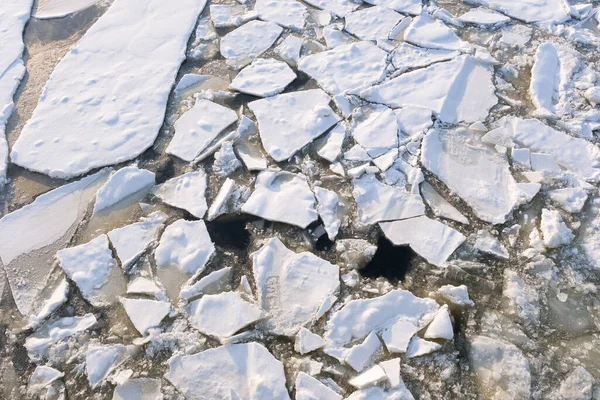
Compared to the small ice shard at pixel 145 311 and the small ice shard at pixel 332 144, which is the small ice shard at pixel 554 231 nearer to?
the small ice shard at pixel 332 144

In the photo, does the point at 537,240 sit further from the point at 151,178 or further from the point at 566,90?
the point at 151,178

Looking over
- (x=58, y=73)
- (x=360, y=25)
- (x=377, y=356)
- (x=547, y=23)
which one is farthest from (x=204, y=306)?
(x=547, y=23)

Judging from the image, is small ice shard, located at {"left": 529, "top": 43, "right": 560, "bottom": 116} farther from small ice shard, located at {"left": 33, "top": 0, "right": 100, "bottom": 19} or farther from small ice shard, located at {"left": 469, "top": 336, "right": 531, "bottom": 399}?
small ice shard, located at {"left": 33, "top": 0, "right": 100, "bottom": 19}

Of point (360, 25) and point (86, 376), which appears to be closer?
point (86, 376)

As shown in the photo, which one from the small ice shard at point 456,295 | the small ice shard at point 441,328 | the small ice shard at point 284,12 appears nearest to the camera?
the small ice shard at point 441,328

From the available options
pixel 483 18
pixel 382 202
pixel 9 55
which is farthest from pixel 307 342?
pixel 9 55

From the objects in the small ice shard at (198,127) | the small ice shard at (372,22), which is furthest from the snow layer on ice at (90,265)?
the small ice shard at (372,22)
